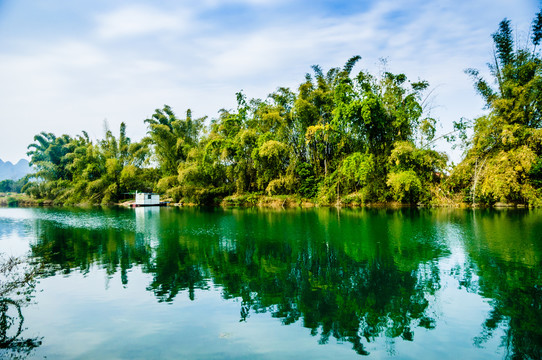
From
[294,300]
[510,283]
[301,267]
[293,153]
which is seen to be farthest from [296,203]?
[294,300]

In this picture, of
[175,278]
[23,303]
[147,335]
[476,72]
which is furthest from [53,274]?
[476,72]

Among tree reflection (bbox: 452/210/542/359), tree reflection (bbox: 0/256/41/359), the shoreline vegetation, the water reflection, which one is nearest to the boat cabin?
the shoreline vegetation

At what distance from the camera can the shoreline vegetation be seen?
77.5ft

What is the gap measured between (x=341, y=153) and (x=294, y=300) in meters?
25.7

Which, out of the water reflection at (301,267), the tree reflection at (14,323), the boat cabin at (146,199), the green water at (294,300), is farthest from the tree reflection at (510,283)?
the boat cabin at (146,199)

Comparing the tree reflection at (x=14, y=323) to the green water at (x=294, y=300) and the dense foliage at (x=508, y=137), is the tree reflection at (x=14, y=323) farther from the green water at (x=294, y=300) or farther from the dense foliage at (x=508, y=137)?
the dense foliage at (x=508, y=137)

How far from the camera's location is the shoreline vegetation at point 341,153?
23609mm

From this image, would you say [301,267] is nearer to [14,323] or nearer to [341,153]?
[14,323]

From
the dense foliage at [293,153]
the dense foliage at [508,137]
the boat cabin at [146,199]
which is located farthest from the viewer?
the boat cabin at [146,199]

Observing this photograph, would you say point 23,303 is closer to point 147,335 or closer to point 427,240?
point 147,335

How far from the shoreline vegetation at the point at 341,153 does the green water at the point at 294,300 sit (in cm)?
1394

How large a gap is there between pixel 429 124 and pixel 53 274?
86.8 feet

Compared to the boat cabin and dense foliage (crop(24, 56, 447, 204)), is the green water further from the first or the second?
the boat cabin

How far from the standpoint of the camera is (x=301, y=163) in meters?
32.2
